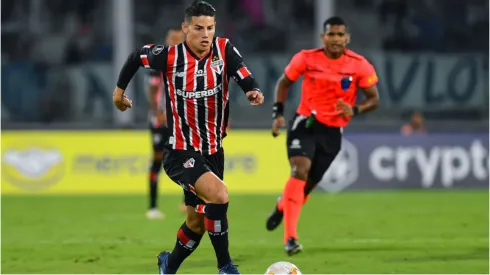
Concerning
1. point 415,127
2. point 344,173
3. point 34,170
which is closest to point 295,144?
point 344,173

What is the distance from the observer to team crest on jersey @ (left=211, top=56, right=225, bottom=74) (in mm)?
7586

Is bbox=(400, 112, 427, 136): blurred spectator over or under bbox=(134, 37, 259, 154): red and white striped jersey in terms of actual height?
under

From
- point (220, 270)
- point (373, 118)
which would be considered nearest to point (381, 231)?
point (220, 270)

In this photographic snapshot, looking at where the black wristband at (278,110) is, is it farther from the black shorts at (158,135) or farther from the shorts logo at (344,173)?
the shorts logo at (344,173)

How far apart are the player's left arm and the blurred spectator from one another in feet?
→ 39.5

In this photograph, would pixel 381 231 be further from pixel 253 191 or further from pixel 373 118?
pixel 373 118

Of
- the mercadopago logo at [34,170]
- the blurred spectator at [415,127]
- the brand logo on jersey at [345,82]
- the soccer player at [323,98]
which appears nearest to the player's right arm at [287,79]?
the soccer player at [323,98]

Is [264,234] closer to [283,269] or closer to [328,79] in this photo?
[328,79]

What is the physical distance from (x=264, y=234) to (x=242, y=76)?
437 cm

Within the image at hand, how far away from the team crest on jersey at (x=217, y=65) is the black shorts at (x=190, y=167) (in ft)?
1.93

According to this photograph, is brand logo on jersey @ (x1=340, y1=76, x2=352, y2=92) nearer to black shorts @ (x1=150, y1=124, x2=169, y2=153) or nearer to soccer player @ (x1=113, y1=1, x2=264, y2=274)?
soccer player @ (x1=113, y1=1, x2=264, y2=274)

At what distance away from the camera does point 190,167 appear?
7504mm

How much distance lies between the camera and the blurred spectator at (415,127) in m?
19.4

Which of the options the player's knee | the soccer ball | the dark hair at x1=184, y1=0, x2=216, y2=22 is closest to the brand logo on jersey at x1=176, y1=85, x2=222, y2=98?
the dark hair at x1=184, y1=0, x2=216, y2=22
